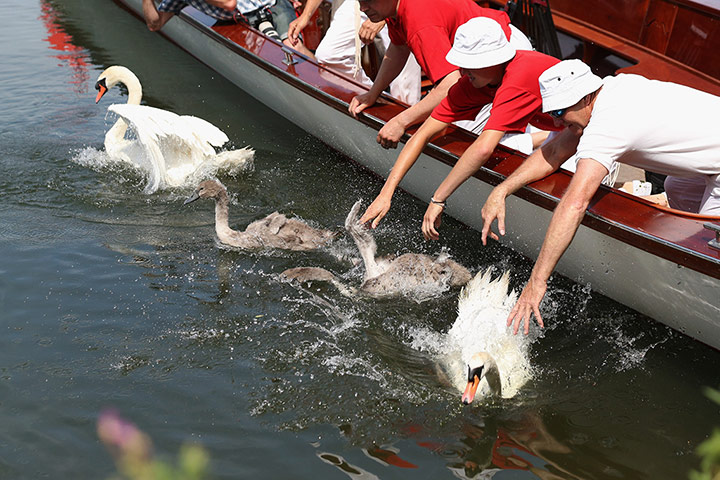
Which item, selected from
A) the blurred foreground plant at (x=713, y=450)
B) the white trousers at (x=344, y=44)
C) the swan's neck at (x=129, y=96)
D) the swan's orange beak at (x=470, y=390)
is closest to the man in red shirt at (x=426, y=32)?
the white trousers at (x=344, y=44)

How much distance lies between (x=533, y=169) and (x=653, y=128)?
0.83m

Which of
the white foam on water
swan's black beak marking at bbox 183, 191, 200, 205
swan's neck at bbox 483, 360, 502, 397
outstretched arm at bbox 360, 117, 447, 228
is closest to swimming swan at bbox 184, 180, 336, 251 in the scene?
swan's black beak marking at bbox 183, 191, 200, 205

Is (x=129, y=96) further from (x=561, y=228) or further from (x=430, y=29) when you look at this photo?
(x=561, y=228)

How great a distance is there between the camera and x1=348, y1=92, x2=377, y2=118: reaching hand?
5.45 m

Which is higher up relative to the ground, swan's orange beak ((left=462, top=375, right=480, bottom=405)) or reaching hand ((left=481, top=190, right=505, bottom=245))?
reaching hand ((left=481, top=190, right=505, bottom=245))

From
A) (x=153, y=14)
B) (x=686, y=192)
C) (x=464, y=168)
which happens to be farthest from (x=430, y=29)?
(x=153, y=14)

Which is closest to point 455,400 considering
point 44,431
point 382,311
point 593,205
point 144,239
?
point 382,311

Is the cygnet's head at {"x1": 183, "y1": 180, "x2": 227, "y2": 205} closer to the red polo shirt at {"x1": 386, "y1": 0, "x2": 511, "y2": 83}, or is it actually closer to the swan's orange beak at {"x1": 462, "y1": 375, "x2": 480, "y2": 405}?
the red polo shirt at {"x1": 386, "y1": 0, "x2": 511, "y2": 83}

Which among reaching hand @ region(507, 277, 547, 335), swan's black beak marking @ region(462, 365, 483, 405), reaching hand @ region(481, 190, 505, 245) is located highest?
reaching hand @ region(481, 190, 505, 245)

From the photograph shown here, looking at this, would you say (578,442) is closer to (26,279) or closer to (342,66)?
(26,279)

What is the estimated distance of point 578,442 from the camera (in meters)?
3.50

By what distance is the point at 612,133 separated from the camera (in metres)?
3.32

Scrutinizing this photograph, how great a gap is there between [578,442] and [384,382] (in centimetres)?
105

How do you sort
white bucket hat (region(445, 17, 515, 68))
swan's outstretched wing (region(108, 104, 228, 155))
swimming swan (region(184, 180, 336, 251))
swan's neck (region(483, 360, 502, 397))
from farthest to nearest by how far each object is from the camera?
swan's outstretched wing (region(108, 104, 228, 155))
swimming swan (region(184, 180, 336, 251))
white bucket hat (region(445, 17, 515, 68))
swan's neck (region(483, 360, 502, 397))
